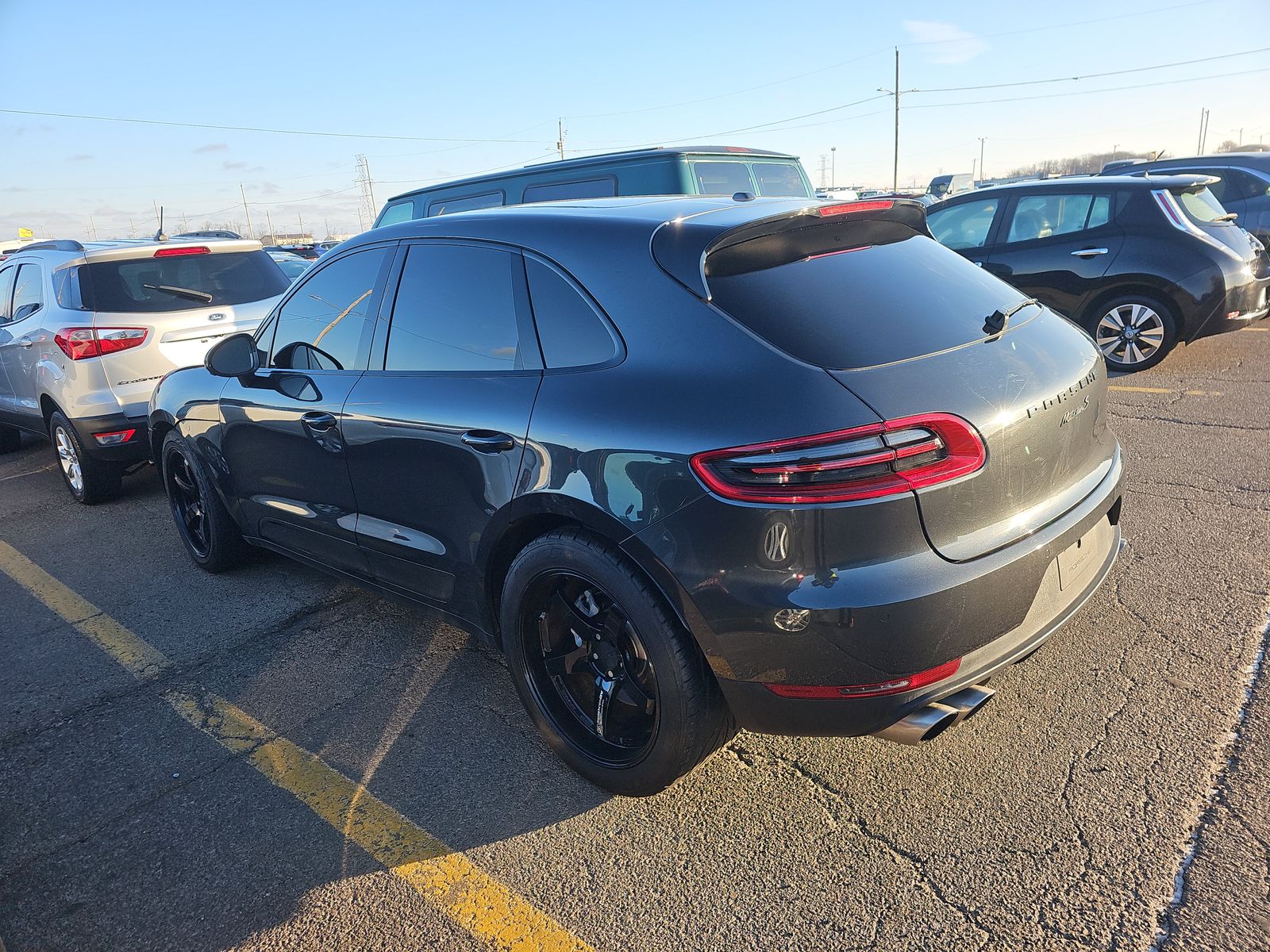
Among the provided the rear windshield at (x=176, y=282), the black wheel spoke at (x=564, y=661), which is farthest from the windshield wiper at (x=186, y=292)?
the black wheel spoke at (x=564, y=661)

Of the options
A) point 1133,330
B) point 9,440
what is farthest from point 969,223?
point 9,440

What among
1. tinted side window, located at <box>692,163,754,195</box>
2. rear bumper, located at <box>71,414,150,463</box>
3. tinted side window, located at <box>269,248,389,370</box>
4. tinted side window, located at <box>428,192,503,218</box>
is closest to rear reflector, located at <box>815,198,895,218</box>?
tinted side window, located at <box>269,248,389,370</box>

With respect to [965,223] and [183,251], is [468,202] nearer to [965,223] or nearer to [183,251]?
[183,251]

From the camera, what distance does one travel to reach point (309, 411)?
3.44 metres

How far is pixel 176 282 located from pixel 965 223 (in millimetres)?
7123

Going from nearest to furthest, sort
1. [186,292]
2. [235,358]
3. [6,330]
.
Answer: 1. [235,358]
2. [186,292]
3. [6,330]

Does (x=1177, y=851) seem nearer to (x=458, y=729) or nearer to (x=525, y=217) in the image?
(x=458, y=729)

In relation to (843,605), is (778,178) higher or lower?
higher

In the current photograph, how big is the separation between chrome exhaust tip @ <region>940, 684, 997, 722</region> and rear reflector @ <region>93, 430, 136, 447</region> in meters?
5.55

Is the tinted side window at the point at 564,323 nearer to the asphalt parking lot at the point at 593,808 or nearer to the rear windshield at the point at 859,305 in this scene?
the rear windshield at the point at 859,305

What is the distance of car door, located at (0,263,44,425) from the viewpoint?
6266mm

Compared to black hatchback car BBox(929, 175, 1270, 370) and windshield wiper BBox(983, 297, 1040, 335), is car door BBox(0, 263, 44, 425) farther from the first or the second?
black hatchback car BBox(929, 175, 1270, 370)

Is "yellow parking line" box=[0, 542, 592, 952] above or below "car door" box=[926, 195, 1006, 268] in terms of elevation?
below

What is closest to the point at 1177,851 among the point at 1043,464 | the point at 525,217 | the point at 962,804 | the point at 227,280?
the point at 962,804
